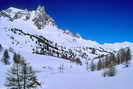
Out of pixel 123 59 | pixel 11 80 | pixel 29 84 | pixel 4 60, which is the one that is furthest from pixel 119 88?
pixel 4 60

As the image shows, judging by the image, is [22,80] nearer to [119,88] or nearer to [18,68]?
[18,68]

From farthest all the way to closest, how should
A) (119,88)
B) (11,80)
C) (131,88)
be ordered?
(119,88)
(131,88)
(11,80)

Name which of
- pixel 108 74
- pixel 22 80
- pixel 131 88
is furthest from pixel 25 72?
pixel 108 74

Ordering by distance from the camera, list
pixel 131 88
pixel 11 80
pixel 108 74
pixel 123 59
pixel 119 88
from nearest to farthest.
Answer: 1. pixel 11 80
2. pixel 131 88
3. pixel 119 88
4. pixel 108 74
5. pixel 123 59

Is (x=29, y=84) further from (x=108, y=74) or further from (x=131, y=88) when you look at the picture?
(x=108, y=74)

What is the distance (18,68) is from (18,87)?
Result: 2.73 m

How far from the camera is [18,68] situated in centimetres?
2770

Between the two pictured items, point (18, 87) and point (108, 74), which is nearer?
point (18, 87)

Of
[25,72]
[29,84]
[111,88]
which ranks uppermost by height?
[25,72]

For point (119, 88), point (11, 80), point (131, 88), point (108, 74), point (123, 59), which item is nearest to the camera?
point (11, 80)

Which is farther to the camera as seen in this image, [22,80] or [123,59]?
[123,59]

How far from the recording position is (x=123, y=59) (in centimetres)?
14388

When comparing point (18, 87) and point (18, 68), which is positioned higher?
point (18, 68)

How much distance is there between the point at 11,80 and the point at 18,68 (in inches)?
85.9
